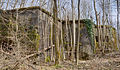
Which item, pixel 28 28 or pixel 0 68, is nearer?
pixel 0 68

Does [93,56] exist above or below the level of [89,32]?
below

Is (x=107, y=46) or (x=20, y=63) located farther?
(x=107, y=46)

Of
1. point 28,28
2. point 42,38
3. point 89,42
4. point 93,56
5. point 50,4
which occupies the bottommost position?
point 93,56

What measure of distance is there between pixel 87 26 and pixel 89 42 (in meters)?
1.65

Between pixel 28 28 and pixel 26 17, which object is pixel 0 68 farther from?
pixel 26 17

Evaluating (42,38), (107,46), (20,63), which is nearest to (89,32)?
(107,46)

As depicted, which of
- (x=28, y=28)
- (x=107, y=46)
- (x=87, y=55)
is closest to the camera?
(x=28, y=28)

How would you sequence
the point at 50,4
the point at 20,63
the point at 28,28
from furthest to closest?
1. the point at 50,4
2. the point at 28,28
3. the point at 20,63

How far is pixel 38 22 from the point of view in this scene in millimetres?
9406

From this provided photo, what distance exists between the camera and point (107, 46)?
16.3 m

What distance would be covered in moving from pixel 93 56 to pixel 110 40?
565 cm

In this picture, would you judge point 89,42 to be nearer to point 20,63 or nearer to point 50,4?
point 50,4

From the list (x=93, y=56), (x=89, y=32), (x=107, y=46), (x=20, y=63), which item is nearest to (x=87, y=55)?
(x=93, y=56)

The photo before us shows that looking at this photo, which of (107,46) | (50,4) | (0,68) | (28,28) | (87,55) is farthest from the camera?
(107,46)
